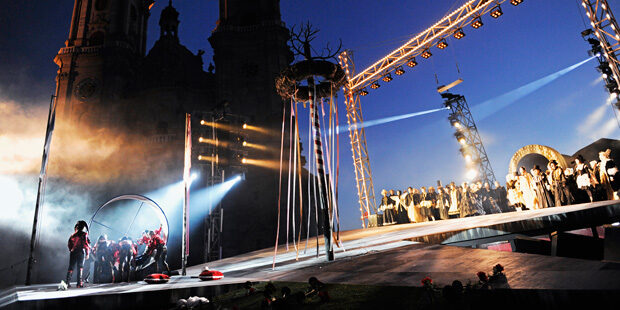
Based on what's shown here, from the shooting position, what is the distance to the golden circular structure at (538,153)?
1510 centimetres

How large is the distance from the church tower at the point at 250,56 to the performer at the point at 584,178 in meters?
22.2

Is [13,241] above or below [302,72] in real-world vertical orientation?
below

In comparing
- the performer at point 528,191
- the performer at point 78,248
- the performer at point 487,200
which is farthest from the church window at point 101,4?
the performer at point 528,191

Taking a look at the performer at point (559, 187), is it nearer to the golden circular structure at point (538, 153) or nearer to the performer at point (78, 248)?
the golden circular structure at point (538, 153)

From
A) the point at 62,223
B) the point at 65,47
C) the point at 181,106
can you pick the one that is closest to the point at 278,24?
the point at 181,106

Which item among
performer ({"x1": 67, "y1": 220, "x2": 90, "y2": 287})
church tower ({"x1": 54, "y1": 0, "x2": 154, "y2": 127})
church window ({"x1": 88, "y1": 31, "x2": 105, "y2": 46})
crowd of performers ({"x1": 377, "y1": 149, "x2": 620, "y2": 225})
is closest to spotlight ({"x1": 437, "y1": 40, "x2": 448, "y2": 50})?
crowd of performers ({"x1": 377, "y1": 149, "x2": 620, "y2": 225})

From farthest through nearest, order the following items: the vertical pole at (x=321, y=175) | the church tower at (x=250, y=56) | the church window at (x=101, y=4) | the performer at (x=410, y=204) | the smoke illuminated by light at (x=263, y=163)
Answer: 1. the church window at (x=101, y=4)
2. the church tower at (x=250, y=56)
3. the smoke illuminated by light at (x=263, y=163)
4. the performer at (x=410, y=204)
5. the vertical pole at (x=321, y=175)

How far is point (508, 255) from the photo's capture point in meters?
3.96

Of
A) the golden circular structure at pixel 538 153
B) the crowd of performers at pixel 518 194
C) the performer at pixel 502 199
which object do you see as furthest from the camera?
the performer at pixel 502 199

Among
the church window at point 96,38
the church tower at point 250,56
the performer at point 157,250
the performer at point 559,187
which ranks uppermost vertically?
the church window at point 96,38

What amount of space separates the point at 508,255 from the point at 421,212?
48.2ft

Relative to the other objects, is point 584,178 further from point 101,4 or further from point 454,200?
point 101,4

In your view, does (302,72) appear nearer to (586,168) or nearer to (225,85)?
(586,168)

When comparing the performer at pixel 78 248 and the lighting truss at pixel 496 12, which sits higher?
the lighting truss at pixel 496 12
